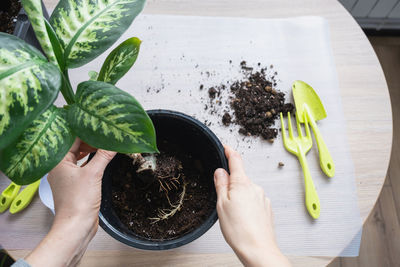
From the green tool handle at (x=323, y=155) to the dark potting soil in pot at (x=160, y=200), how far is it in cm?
33

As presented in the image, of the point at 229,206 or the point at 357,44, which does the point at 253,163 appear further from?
the point at 357,44

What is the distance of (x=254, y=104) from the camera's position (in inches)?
33.6

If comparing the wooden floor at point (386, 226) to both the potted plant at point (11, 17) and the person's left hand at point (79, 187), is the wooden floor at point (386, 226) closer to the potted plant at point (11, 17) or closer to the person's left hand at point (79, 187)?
the person's left hand at point (79, 187)

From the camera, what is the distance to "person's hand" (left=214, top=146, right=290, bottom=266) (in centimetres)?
54

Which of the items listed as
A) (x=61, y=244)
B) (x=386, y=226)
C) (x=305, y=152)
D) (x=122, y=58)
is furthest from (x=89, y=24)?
(x=386, y=226)

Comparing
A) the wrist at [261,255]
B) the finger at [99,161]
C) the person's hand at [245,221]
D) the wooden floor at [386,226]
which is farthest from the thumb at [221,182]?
the wooden floor at [386,226]

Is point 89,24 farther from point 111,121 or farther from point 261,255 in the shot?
point 261,255

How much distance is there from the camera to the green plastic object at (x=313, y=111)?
2.59 feet

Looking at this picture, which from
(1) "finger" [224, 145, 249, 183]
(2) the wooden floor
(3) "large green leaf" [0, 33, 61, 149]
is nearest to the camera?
(3) "large green leaf" [0, 33, 61, 149]

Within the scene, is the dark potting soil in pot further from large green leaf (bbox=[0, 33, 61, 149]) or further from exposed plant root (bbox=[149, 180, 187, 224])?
large green leaf (bbox=[0, 33, 61, 149])

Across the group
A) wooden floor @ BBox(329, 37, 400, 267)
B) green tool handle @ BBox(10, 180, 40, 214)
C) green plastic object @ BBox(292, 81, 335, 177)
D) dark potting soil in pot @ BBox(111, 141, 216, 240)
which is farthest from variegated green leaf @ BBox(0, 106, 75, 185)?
wooden floor @ BBox(329, 37, 400, 267)

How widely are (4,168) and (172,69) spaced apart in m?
0.57

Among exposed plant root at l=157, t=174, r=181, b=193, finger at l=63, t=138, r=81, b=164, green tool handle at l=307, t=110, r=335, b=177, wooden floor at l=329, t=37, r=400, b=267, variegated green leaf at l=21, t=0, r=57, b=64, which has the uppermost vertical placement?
variegated green leaf at l=21, t=0, r=57, b=64

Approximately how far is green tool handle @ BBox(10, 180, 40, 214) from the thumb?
0.44m
